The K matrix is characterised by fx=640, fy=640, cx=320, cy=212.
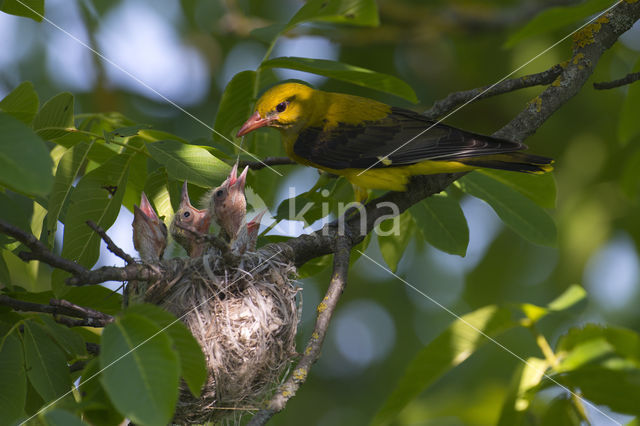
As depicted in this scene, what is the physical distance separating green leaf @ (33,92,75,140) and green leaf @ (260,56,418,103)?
1088 millimetres

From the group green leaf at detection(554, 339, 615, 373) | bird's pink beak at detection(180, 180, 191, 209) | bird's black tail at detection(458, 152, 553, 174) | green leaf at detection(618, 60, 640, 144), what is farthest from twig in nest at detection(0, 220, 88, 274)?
green leaf at detection(618, 60, 640, 144)

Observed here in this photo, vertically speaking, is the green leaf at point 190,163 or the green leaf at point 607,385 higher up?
the green leaf at point 190,163

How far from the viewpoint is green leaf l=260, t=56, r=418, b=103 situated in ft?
11.2

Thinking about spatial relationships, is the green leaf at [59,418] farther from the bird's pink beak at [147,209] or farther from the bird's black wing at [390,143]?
the bird's black wing at [390,143]

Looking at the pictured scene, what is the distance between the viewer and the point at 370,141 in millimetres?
4336

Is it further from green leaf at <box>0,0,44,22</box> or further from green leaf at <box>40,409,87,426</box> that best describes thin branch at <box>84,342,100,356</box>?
green leaf at <box>0,0,44,22</box>

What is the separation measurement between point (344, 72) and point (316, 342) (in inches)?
62.3

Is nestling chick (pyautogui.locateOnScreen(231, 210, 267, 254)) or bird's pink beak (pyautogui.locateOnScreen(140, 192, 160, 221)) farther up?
bird's pink beak (pyautogui.locateOnScreen(140, 192, 160, 221))

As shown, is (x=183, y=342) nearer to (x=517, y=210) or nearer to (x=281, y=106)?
(x=517, y=210)

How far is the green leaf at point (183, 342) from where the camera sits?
6.53ft

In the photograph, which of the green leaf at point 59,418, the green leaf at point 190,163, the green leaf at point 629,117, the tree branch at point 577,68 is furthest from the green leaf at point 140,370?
the green leaf at point 629,117

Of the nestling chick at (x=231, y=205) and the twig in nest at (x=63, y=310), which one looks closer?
the twig in nest at (x=63, y=310)

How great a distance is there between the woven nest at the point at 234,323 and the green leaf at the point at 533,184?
4.60ft

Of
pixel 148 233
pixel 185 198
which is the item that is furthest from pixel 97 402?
pixel 185 198
